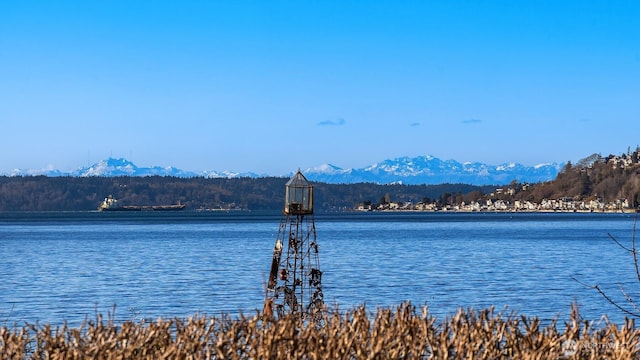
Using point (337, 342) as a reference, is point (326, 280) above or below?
below

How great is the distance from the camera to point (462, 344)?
42.8ft

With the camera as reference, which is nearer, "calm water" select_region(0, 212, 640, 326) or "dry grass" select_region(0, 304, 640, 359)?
"dry grass" select_region(0, 304, 640, 359)

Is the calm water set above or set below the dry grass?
below

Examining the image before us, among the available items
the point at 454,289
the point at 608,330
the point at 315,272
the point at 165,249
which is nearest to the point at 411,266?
the point at 454,289

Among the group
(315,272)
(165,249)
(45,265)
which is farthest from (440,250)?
(315,272)

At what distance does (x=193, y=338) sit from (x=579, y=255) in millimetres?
68427

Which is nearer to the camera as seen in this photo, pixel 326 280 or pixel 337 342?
pixel 337 342

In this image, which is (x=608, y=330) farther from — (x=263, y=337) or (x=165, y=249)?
(x=165, y=249)

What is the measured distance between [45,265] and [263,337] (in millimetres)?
55734

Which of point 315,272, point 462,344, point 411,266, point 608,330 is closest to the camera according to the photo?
point 462,344

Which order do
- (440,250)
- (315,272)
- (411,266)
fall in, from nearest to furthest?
(315,272)
(411,266)
(440,250)

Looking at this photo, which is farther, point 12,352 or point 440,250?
point 440,250

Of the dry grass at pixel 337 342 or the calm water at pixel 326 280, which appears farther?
the calm water at pixel 326 280

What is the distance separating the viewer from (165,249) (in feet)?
297
